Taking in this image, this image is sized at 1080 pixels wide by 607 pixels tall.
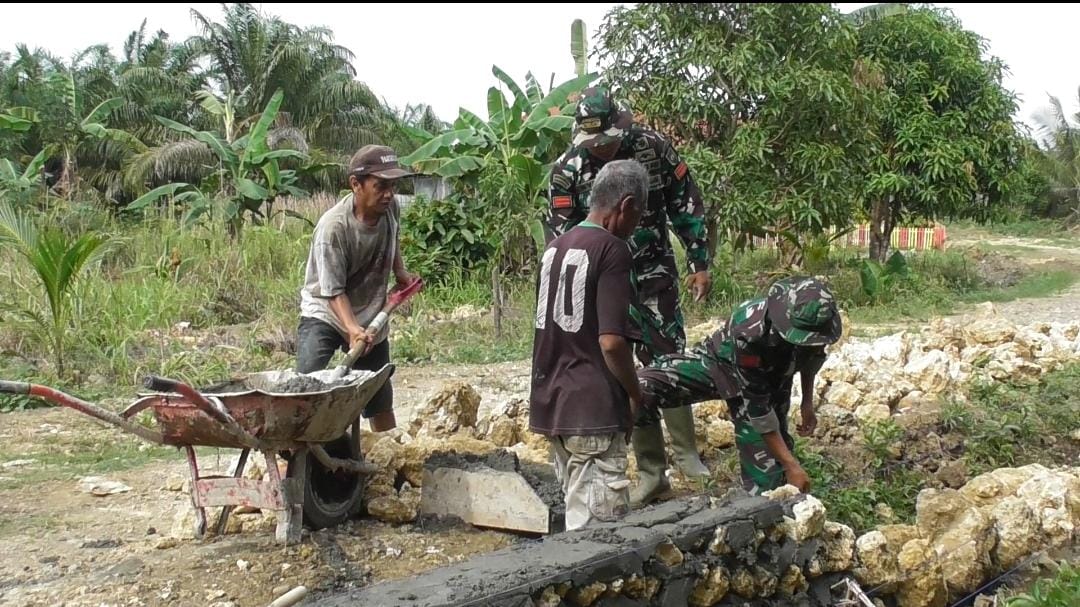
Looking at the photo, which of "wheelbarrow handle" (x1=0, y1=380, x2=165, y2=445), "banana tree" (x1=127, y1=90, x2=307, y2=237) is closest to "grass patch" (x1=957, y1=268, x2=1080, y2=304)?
"banana tree" (x1=127, y1=90, x2=307, y2=237)

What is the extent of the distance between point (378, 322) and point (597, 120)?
131 centimetres

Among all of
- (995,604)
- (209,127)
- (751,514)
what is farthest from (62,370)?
(209,127)

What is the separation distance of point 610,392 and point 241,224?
10.6 m

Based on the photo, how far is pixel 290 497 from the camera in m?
3.86

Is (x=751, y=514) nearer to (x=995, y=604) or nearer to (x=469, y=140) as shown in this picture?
(x=995, y=604)

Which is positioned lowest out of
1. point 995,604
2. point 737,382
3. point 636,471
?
point 995,604

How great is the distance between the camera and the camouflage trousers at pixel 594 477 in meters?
3.64

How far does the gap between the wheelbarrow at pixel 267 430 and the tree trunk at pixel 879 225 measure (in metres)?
14.1

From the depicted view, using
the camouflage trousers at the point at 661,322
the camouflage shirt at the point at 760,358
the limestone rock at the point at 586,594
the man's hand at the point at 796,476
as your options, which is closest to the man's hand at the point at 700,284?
the camouflage trousers at the point at 661,322

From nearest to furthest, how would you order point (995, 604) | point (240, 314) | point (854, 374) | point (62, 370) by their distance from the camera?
point (995, 604), point (854, 374), point (62, 370), point (240, 314)

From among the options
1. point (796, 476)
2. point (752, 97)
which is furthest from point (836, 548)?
point (752, 97)

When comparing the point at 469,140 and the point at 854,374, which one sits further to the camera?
the point at 469,140

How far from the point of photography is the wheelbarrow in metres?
3.66

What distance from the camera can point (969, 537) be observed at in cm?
405
